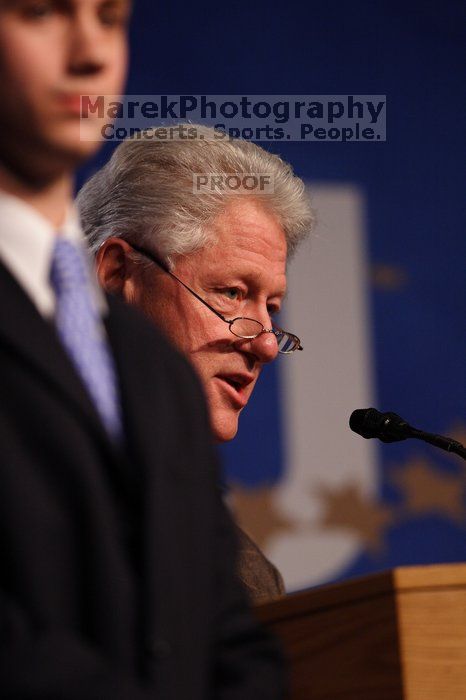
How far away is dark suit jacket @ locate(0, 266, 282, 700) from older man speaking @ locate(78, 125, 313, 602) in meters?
1.17

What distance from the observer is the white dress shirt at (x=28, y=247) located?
745 mm

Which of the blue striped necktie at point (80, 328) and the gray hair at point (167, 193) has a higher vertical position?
the gray hair at point (167, 193)

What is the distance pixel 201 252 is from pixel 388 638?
1.03 metres

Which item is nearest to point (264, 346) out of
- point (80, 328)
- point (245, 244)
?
point (245, 244)

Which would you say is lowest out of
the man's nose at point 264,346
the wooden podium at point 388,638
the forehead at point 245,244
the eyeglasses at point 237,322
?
the wooden podium at point 388,638

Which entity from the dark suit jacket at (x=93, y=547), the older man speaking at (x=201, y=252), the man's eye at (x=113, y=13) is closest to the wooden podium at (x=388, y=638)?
the dark suit jacket at (x=93, y=547)

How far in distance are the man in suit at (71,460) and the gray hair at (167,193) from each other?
1.22 metres

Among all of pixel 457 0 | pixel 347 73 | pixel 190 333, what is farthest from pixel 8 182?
pixel 457 0

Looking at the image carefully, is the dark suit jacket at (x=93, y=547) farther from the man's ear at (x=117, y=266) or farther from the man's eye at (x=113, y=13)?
the man's ear at (x=117, y=266)

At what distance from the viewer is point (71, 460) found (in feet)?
2.36

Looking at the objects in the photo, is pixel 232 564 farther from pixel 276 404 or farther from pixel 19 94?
pixel 276 404

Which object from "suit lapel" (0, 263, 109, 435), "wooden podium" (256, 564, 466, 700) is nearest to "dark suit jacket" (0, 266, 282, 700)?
"suit lapel" (0, 263, 109, 435)

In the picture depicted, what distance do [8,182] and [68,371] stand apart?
0.41 feet

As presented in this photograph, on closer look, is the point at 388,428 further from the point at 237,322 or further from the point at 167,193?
the point at 167,193
